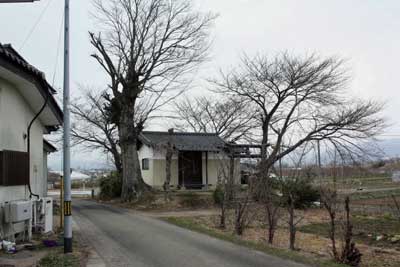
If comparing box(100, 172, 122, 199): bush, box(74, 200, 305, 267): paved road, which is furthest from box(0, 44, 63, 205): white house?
box(100, 172, 122, 199): bush

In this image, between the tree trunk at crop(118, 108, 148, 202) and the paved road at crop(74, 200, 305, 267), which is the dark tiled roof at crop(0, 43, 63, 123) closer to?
the paved road at crop(74, 200, 305, 267)

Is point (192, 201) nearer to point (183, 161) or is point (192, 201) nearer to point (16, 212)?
point (183, 161)

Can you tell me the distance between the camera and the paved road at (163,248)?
933 cm

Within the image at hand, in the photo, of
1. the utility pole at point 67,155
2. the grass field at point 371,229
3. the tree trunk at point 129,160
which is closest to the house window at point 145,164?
the tree trunk at point 129,160

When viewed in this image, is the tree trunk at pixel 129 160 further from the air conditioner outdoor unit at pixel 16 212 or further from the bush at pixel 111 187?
the air conditioner outdoor unit at pixel 16 212

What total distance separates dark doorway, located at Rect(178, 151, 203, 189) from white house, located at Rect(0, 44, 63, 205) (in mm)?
19971

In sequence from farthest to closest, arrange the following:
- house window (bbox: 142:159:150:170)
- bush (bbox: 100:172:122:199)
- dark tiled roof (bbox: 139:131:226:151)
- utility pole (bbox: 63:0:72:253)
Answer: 1. house window (bbox: 142:159:150:170)
2. bush (bbox: 100:172:122:199)
3. dark tiled roof (bbox: 139:131:226:151)
4. utility pole (bbox: 63:0:72:253)

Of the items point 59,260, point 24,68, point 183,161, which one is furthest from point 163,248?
point 183,161

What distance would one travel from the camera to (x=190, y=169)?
34.1m

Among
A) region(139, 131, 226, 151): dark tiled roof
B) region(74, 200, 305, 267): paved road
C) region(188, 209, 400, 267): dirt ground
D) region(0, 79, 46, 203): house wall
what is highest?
region(139, 131, 226, 151): dark tiled roof

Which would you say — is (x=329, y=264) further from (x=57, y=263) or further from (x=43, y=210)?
(x=43, y=210)

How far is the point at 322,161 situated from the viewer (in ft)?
47.5

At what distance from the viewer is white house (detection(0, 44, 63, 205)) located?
34.4ft

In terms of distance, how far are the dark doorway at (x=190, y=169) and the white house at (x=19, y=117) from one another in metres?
20.0
